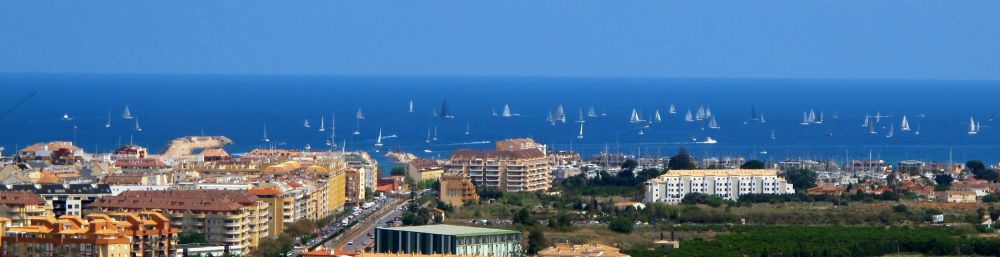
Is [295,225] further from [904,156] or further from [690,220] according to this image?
[904,156]

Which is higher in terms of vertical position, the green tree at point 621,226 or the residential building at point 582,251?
the green tree at point 621,226

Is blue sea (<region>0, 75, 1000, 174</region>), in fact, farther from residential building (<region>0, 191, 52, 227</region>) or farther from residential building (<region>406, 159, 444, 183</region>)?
residential building (<region>0, 191, 52, 227</region>)

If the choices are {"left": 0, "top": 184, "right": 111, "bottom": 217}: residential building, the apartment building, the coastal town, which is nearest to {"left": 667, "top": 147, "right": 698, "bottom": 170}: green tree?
the coastal town

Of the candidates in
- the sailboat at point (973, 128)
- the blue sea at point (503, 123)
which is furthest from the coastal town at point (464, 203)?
the sailboat at point (973, 128)

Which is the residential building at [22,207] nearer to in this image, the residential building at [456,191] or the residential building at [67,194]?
the residential building at [67,194]

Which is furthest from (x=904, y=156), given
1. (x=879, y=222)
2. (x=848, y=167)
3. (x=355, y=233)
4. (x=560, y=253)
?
(x=560, y=253)

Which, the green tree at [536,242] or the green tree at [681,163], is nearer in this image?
the green tree at [536,242]
